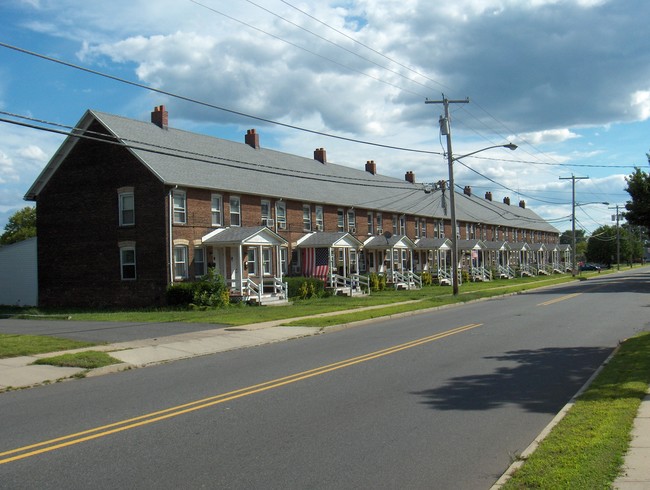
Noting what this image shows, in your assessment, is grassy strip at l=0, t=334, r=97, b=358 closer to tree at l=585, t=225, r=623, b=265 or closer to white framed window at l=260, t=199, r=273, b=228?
white framed window at l=260, t=199, r=273, b=228

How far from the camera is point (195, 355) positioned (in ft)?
49.2

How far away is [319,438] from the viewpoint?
Result: 283 inches

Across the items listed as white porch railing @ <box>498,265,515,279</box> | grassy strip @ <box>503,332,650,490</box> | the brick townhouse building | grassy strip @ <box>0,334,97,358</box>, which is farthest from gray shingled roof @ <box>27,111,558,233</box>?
grassy strip @ <box>503,332,650,490</box>

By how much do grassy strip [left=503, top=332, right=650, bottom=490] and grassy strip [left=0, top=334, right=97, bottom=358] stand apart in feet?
39.2

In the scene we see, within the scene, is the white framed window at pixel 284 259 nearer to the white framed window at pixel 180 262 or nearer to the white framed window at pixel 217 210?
the white framed window at pixel 217 210

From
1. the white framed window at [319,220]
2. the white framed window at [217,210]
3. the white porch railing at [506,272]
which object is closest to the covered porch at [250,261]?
the white framed window at [217,210]

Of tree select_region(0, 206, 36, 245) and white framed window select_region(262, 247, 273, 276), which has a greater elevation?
tree select_region(0, 206, 36, 245)

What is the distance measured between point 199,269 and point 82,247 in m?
6.42

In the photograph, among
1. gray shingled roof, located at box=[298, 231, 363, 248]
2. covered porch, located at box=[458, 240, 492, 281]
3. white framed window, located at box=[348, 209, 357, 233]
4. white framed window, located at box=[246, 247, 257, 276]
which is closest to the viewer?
white framed window, located at box=[246, 247, 257, 276]

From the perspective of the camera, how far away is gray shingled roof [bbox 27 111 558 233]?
31047 mm

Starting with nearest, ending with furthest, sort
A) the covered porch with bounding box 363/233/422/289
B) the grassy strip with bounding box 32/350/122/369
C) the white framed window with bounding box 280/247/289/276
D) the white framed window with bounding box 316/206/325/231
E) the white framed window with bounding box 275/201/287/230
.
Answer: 1. the grassy strip with bounding box 32/350/122/369
2. the white framed window with bounding box 275/201/287/230
3. the white framed window with bounding box 280/247/289/276
4. the white framed window with bounding box 316/206/325/231
5. the covered porch with bounding box 363/233/422/289

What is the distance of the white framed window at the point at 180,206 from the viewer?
99.5 ft

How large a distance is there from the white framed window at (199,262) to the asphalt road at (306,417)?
55.2 feet

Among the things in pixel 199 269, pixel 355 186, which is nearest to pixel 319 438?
pixel 199 269
